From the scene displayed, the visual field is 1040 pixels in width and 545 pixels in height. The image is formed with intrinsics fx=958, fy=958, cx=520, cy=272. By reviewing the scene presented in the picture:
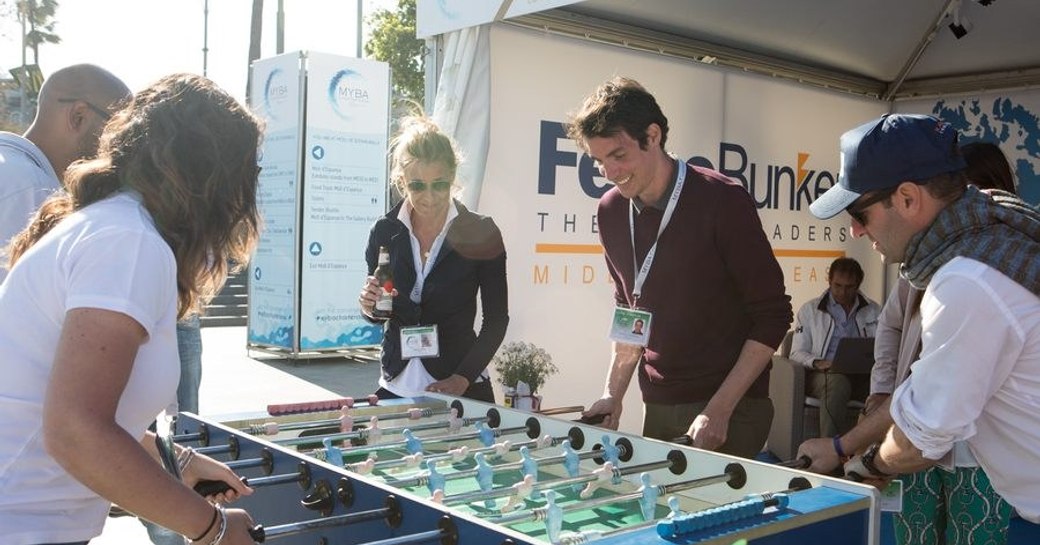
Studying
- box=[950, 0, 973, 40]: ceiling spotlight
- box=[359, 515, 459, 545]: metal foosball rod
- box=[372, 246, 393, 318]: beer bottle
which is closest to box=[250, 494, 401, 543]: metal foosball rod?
box=[359, 515, 459, 545]: metal foosball rod

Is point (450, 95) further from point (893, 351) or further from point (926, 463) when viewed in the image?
point (926, 463)

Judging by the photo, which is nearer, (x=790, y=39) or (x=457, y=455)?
(x=457, y=455)

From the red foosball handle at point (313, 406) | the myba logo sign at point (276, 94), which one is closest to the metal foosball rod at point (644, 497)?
the red foosball handle at point (313, 406)

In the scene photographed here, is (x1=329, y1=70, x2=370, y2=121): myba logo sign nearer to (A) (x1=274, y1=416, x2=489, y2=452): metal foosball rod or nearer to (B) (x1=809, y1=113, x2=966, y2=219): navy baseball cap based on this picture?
(A) (x1=274, y1=416, x2=489, y2=452): metal foosball rod

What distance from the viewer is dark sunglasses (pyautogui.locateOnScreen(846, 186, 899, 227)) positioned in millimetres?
1906

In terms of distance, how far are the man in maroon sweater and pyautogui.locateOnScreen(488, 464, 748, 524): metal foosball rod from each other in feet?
2.06

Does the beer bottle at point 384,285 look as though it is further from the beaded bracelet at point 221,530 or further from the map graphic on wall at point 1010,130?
the map graphic on wall at point 1010,130

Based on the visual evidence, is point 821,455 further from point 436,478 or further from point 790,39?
point 790,39

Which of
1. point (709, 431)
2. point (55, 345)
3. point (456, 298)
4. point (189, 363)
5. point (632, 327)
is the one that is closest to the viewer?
point (55, 345)

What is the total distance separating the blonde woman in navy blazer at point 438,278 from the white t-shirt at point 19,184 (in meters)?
1.17

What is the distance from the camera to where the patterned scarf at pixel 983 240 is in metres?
1.74

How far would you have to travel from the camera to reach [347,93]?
392 inches

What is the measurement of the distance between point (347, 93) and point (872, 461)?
858 cm

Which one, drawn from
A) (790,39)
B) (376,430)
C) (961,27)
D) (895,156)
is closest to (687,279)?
(376,430)
